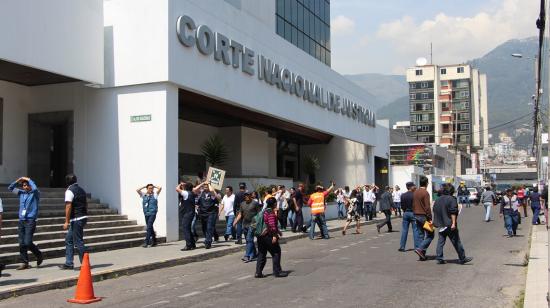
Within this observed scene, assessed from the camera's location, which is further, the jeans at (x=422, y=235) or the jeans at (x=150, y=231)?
the jeans at (x=150, y=231)

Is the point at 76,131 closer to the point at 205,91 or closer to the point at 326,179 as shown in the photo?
the point at 205,91

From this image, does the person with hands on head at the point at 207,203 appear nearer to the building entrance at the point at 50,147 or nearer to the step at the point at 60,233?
the step at the point at 60,233

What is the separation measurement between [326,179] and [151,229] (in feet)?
73.3

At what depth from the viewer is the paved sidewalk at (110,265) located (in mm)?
9539

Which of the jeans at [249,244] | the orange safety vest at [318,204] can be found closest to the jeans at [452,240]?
the jeans at [249,244]

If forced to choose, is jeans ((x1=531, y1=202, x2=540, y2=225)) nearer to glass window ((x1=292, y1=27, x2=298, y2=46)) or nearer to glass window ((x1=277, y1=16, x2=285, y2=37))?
glass window ((x1=277, y1=16, x2=285, y2=37))

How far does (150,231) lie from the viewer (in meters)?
15.1

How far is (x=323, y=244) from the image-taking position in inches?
681

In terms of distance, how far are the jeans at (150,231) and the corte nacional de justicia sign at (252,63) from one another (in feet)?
17.8

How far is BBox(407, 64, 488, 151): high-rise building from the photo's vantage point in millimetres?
114625

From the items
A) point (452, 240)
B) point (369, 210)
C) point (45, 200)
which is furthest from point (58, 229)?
point (369, 210)

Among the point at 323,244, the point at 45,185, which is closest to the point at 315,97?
the point at 323,244

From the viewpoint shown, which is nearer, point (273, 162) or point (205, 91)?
point (205, 91)

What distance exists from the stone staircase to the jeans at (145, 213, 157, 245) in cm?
42
